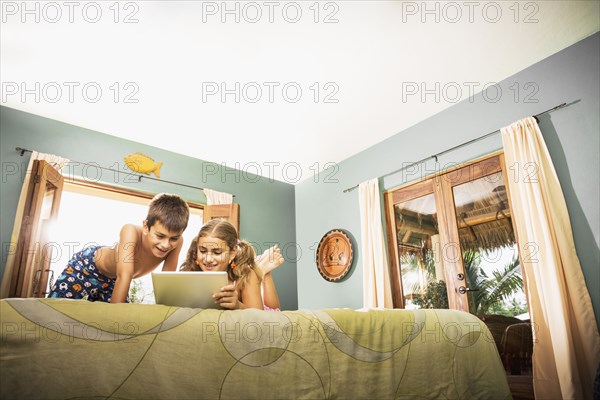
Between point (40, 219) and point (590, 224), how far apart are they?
14.3ft

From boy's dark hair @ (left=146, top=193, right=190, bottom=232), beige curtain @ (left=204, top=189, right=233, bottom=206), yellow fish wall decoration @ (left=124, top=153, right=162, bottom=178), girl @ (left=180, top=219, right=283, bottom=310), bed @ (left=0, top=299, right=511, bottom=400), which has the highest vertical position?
yellow fish wall decoration @ (left=124, top=153, right=162, bottom=178)

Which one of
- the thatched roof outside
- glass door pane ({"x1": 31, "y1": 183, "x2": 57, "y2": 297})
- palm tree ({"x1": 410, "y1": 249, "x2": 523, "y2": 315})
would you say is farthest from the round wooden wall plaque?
glass door pane ({"x1": 31, "y1": 183, "x2": 57, "y2": 297})

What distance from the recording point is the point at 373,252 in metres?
3.72

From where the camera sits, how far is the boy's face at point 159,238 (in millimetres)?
2369

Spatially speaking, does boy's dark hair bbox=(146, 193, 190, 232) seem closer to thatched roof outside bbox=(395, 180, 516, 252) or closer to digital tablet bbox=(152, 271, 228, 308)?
digital tablet bbox=(152, 271, 228, 308)

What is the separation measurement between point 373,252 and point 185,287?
2672 mm

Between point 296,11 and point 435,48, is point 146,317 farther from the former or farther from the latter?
point 435,48

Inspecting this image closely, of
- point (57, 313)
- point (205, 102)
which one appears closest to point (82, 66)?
point (205, 102)

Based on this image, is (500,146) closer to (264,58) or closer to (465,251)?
(465,251)

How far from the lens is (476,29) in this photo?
2.52 metres

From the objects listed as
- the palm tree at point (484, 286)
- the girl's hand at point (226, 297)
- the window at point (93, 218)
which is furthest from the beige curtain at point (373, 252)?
the girl's hand at point (226, 297)

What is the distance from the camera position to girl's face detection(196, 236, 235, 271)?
223cm

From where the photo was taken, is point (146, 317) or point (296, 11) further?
point (296, 11)

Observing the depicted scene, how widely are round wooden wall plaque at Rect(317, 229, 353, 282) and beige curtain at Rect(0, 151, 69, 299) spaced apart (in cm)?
296
